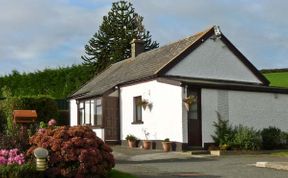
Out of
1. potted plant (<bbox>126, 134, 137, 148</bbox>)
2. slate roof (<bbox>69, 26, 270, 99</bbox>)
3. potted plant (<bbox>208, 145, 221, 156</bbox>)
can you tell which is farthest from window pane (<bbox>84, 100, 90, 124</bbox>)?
potted plant (<bbox>208, 145, 221, 156</bbox>)

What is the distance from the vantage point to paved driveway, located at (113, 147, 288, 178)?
14125 millimetres

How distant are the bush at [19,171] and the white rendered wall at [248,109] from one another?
1255 centimetres

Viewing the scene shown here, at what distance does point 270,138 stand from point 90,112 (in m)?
11.3

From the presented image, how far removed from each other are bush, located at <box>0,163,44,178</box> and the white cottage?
11749mm

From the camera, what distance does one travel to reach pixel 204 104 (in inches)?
915

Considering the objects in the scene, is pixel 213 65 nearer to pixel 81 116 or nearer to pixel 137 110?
pixel 137 110

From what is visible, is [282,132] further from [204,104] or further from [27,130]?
[27,130]

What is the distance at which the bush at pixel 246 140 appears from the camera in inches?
883

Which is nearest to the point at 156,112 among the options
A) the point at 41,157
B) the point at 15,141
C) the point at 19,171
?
the point at 15,141

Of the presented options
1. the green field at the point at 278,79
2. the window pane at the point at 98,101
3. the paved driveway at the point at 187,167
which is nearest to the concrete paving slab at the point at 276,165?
the paved driveway at the point at 187,167

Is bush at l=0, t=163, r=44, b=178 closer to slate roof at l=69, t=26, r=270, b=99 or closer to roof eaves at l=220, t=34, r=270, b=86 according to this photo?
slate roof at l=69, t=26, r=270, b=99

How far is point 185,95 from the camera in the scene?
22.8 metres

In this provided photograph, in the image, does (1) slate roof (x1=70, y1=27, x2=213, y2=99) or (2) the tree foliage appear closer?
(1) slate roof (x1=70, y1=27, x2=213, y2=99)

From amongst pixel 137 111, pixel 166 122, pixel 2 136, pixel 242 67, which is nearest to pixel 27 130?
pixel 2 136
